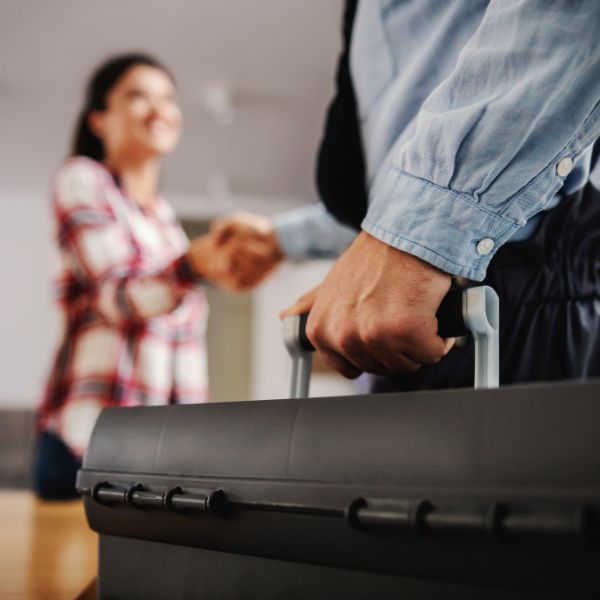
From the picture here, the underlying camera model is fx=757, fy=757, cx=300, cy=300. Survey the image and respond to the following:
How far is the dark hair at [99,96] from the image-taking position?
5.41 feet

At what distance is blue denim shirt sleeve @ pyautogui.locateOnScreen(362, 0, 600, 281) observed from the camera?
1.22 ft

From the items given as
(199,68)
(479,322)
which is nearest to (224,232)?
(479,322)

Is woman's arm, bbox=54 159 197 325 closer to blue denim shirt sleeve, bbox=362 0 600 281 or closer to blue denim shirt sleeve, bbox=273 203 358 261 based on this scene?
blue denim shirt sleeve, bbox=273 203 358 261

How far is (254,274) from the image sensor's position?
135 cm

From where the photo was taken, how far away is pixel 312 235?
0.97 metres

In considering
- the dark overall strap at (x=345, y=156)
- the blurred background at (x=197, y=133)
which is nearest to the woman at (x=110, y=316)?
the dark overall strap at (x=345, y=156)

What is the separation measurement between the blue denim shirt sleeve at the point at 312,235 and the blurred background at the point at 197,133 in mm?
1715

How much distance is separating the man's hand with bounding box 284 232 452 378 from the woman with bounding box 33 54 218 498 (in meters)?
0.88

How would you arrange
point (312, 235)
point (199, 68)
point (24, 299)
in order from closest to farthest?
point (312, 235)
point (199, 68)
point (24, 299)

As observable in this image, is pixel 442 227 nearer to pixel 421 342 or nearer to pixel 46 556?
pixel 421 342

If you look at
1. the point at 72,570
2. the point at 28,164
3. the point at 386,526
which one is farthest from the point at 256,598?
the point at 28,164

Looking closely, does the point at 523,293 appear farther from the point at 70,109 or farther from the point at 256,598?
the point at 70,109

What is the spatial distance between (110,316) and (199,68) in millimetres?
2313

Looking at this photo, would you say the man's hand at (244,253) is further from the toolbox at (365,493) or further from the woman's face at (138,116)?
the toolbox at (365,493)
